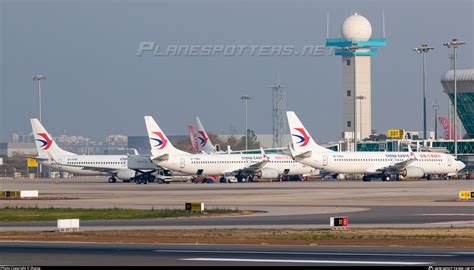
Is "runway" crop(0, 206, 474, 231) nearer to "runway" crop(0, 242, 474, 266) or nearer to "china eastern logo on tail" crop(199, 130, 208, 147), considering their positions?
"runway" crop(0, 242, 474, 266)

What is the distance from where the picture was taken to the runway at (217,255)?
34656 mm

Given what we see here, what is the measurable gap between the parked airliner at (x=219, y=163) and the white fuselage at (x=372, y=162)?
857 cm

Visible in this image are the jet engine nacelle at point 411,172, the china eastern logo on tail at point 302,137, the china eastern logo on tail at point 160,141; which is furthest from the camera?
the jet engine nacelle at point 411,172

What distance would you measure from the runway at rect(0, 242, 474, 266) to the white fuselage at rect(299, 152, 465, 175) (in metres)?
97.7

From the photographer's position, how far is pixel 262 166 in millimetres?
145125

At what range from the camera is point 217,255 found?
37.7m

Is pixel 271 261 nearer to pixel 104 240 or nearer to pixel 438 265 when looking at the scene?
pixel 438 265

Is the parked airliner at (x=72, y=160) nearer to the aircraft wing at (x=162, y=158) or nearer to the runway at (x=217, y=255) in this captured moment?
the aircraft wing at (x=162, y=158)

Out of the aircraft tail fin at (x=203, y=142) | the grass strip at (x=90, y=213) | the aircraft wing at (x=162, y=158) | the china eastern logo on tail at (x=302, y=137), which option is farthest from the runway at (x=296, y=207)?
the aircraft tail fin at (x=203, y=142)

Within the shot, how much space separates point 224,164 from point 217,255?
104 meters

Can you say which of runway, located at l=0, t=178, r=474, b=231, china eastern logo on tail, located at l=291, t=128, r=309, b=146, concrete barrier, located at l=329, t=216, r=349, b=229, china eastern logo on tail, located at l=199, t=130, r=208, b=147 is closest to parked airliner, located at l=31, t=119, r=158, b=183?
china eastern logo on tail, located at l=291, t=128, r=309, b=146

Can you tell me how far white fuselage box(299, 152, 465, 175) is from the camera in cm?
13912

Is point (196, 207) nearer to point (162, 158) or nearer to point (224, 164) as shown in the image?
point (162, 158)

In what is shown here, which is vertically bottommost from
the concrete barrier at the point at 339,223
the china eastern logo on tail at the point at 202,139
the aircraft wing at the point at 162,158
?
the concrete barrier at the point at 339,223
